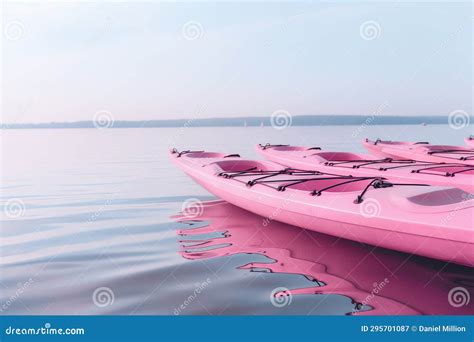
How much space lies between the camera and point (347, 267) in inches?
147

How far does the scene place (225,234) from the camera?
4.82m

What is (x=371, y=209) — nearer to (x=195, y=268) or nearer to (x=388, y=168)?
(x=195, y=268)

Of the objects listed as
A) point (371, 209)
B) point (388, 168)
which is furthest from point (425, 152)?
point (371, 209)

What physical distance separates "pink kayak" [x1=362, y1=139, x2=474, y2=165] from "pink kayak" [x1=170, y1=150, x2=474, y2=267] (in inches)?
122

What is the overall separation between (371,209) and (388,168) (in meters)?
2.41

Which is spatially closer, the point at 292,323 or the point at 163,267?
the point at 292,323

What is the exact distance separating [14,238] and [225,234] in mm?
2079

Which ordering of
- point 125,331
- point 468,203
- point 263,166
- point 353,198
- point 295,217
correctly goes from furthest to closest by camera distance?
point 263,166 → point 295,217 → point 353,198 → point 468,203 → point 125,331

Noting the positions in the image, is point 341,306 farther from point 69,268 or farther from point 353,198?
point 69,268

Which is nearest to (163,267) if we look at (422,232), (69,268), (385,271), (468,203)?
(69,268)

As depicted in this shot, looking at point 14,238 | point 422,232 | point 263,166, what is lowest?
point 422,232

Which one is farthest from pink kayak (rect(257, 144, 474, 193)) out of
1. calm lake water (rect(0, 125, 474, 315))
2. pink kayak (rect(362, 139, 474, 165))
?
calm lake water (rect(0, 125, 474, 315))

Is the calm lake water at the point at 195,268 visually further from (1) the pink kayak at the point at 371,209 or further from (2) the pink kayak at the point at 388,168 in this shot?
(2) the pink kayak at the point at 388,168

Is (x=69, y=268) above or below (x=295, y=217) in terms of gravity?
below
